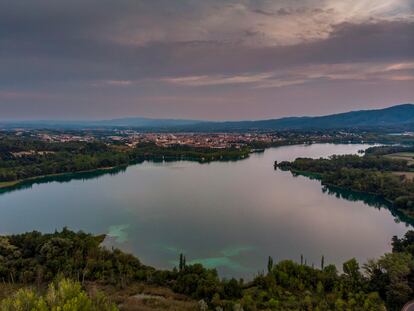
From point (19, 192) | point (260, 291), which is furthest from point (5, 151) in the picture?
point (260, 291)

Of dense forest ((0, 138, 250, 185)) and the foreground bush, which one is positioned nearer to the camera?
the foreground bush

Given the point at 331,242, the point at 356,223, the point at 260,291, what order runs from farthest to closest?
the point at 356,223, the point at 331,242, the point at 260,291

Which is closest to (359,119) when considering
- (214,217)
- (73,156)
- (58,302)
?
(73,156)

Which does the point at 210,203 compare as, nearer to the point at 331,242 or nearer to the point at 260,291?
the point at 331,242

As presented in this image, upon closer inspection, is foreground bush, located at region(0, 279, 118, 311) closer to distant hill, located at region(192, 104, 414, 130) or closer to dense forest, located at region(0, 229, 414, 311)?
dense forest, located at region(0, 229, 414, 311)

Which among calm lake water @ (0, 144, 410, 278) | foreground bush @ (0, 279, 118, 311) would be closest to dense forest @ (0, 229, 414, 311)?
foreground bush @ (0, 279, 118, 311)

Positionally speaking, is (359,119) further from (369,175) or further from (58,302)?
(58,302)
